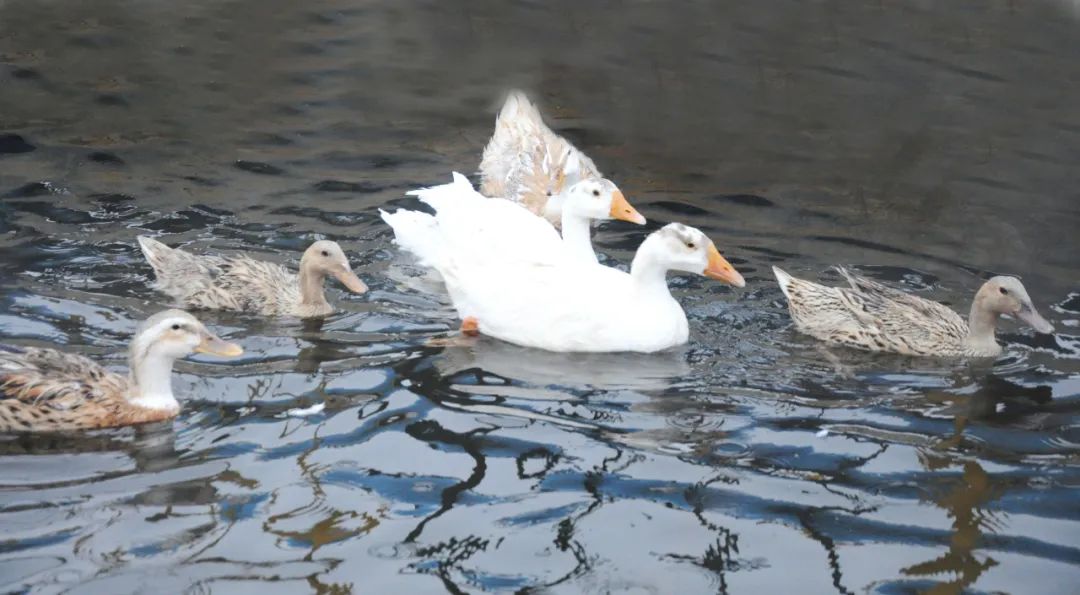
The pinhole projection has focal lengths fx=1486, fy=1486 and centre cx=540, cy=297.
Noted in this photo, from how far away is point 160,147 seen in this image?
1249 cm

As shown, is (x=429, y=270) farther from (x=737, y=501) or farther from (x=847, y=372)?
(x=737, y=501)

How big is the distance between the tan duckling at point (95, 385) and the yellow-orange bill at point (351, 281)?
1683 millimetres

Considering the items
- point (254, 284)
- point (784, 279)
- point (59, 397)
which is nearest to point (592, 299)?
point (784, 279)

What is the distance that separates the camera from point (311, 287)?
28.7ft

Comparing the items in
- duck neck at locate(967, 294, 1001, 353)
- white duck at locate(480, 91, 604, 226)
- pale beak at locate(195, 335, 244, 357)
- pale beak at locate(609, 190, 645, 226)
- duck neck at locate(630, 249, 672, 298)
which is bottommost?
pale beak at locate(195, 335, 244, 357)

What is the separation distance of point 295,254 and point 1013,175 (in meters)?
6.00

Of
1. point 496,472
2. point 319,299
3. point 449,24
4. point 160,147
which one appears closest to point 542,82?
point 449,24

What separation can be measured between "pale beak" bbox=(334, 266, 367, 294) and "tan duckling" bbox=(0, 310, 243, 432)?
5.46 feet

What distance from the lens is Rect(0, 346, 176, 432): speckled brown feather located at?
6.88 m

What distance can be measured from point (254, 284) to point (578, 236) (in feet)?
6.74

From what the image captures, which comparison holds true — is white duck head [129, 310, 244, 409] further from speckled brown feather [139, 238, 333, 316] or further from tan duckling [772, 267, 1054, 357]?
tan duckling [772, 267, 1054, 357]

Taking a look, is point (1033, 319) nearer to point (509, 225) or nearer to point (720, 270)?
point (720, 270)

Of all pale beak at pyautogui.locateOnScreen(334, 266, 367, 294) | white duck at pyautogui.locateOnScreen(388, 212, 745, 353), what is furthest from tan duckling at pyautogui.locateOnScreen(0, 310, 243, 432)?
white duck at pyautogui.locateOnScreen(388, 212, 745, 353)

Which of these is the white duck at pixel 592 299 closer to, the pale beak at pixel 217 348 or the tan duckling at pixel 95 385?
the pale beak at pixel 217 348
